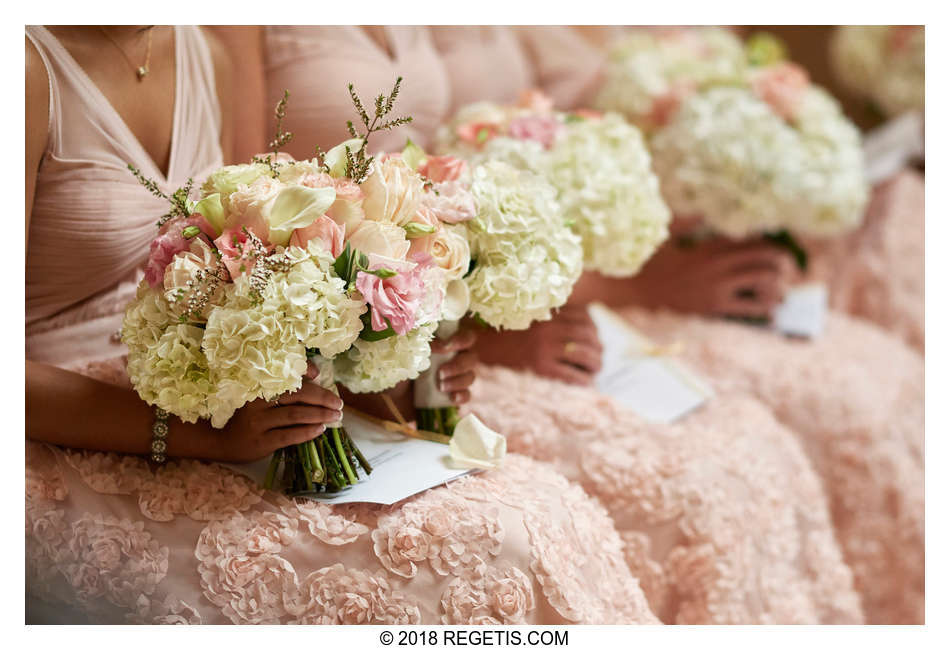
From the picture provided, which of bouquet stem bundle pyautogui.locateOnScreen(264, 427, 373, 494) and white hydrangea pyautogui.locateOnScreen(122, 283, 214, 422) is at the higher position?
white hydrangea pyautogui.locateOnScreen(122, 283, 214, 422)

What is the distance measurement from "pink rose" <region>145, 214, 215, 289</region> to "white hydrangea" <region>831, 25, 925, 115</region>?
202 centimetres

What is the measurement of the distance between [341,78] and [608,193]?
0.46 meters

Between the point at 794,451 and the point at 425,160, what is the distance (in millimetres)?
980

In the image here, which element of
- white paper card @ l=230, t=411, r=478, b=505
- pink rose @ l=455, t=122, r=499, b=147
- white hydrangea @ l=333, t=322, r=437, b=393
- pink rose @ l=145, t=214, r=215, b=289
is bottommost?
white paper card @ l=230, t=411, r=478, b=505

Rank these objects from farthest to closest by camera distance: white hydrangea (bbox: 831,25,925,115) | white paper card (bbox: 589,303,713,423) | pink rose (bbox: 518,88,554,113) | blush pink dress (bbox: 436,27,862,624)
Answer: white hydrangea (bbox: 831,25,925,115)
white paper card (bbox: 589,303,713,423)
pink rose (bbox: 518,88,554,113)
blush pink dress (bbox: 436,27,862,624)

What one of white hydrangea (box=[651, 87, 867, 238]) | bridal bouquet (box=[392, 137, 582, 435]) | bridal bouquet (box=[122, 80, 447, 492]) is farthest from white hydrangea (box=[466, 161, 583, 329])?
white hydrangea (box=[651, 87, 867, 238])

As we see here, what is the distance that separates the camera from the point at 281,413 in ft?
3.69

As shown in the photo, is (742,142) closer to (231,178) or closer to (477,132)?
(477,132)

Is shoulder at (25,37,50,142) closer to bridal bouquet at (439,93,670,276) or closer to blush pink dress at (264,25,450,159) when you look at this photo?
blush pink dress at (264,25,450,159)

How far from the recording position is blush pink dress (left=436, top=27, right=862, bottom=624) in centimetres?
143

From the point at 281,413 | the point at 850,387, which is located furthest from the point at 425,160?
the point at 850,387

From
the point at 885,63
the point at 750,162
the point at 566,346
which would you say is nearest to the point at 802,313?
the point at 750,162
